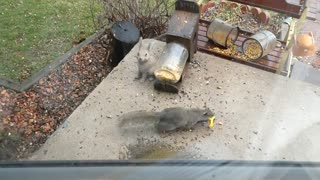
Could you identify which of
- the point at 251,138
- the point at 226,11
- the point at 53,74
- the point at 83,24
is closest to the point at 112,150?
the point at 251,138

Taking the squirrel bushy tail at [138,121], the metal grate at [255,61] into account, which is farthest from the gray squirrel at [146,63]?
the metal grate at [255,61]

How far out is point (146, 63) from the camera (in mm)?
2352

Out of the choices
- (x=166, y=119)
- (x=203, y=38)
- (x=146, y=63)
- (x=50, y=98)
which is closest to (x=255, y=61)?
(x=203, y=38)

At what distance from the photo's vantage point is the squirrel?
2066 mm

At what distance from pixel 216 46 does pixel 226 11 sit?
1.00 meters

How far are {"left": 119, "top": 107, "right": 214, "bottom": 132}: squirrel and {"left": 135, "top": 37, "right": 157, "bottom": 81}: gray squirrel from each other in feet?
1.02

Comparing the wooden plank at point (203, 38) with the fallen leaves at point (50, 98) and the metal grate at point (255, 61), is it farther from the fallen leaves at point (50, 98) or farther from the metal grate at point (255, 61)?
the fallen leaves at point (50, 98)

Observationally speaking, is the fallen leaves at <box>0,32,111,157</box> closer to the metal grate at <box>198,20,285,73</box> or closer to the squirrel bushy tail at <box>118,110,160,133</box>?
the squirrel bushy tail at <box>118,110,160,133</box>

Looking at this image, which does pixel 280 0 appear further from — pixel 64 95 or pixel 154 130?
pixel 64 95

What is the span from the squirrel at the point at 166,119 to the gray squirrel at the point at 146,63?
1.02 ft

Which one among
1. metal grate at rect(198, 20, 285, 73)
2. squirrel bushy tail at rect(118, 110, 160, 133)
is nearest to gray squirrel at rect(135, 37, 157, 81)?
squirrel bushy tail at rect(118, 110, 160, 133)

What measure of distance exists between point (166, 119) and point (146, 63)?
1.45 feet

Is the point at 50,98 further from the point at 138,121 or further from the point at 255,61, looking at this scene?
the point at 255,61

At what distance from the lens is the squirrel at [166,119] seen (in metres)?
2.07
